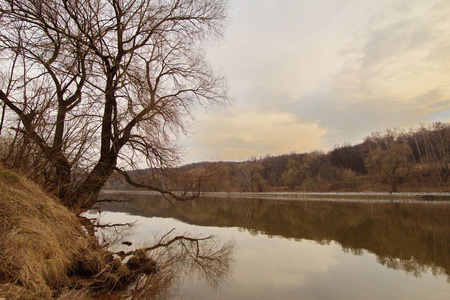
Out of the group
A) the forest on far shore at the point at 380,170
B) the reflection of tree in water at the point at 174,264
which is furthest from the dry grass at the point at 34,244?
the forest on far shore at the point at 380,170

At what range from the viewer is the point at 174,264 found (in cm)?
739

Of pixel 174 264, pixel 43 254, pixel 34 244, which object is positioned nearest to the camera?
pixel 34 244

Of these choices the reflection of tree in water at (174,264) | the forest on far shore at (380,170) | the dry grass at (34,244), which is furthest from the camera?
the forest on far shore at (380,170)

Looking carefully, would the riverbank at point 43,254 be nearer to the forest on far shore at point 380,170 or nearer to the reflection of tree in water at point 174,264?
the reflection of tree in water at point 174,264

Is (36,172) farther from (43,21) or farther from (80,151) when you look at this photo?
(43,21)

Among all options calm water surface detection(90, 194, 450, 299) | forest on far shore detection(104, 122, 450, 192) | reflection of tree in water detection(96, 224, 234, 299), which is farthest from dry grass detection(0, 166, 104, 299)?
forest on far shore detection(104, 122, 450, 192)

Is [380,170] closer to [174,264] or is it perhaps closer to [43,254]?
[174,264]

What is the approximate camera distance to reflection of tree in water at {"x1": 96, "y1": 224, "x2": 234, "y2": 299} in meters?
5.43

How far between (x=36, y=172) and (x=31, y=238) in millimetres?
2678

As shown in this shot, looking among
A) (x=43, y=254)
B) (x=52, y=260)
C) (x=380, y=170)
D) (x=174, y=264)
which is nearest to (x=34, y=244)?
Answer: (x=43, y=254)

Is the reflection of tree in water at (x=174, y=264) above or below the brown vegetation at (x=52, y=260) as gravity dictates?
below

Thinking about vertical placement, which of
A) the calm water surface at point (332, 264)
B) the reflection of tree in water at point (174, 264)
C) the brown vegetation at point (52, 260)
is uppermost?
the brown vegetation at point (52, 260)

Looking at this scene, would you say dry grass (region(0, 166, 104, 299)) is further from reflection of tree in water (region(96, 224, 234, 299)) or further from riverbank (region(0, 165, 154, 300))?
reflection of tree in water (region(96, 224, 234, 299))

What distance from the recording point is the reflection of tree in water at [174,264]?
5.43 metres
